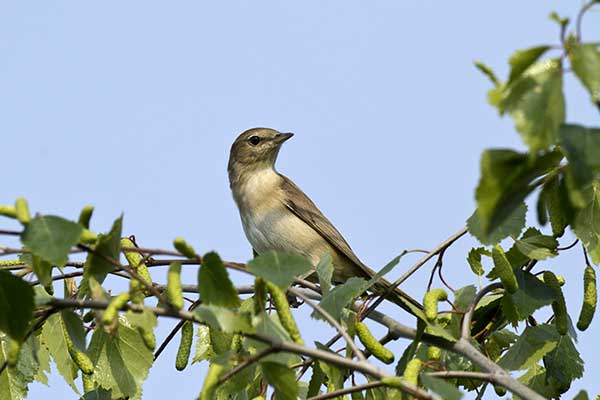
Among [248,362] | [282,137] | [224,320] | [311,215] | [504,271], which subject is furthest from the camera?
[282,137]

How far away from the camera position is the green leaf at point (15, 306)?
2.92 m

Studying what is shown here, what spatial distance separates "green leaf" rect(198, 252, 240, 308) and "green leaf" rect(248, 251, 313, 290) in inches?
3.7

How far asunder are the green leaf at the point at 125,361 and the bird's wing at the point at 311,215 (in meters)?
4.22

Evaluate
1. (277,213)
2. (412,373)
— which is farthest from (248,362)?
(277,213)

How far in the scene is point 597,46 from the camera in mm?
2332

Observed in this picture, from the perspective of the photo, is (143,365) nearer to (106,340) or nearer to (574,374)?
(106,340)

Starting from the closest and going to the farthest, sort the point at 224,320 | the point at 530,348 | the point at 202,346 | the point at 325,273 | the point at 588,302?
the point at 224,320
the point at 325,273
the point at 530,348
the point at 588,302
the point at 202,346

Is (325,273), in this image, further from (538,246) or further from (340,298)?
(538,246)

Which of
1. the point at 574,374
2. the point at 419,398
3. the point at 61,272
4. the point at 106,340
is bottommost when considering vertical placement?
the point at 574,374

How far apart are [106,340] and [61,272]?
1.37ft

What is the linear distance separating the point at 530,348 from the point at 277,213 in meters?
4.60

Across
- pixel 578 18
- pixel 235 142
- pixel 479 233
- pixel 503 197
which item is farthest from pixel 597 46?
pixel 235 142

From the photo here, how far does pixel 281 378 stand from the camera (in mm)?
2965

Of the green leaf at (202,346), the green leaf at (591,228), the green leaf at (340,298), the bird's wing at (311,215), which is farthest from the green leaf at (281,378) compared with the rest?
the bird's wing at (311,215)
